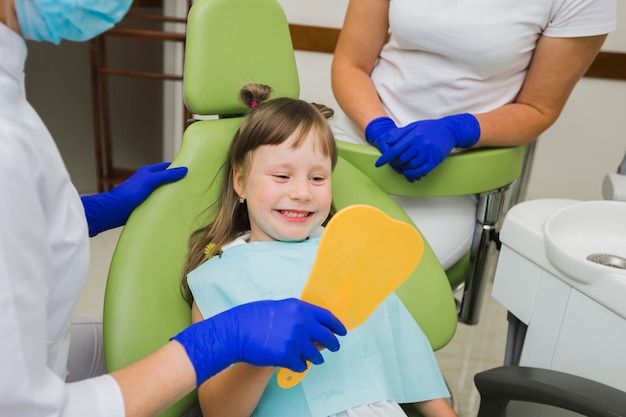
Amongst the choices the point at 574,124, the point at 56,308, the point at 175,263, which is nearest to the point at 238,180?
the point at 175,263

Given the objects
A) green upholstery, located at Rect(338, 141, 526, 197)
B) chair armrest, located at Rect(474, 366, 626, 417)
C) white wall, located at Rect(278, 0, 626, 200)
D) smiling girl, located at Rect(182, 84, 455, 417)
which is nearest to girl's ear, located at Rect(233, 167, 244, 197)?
smiling girl, located at Rect(182, 84, 455, 417)

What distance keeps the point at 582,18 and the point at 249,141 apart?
29.6 inches

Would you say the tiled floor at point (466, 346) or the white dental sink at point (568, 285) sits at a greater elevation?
the white dental sink at point (568, 285)

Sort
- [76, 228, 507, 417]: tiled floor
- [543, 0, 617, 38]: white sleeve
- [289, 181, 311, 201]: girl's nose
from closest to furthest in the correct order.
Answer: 1. [289, 181, 311, 201]: girl's nose
2. [543, 0, 617, 38]: white sleeve
3. [76, 228, 507, 417]: tiled floor

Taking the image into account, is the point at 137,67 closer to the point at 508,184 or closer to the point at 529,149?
the point at 529,149

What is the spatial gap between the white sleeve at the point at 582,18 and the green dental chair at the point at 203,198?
52 cm

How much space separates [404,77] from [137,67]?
2114 mm

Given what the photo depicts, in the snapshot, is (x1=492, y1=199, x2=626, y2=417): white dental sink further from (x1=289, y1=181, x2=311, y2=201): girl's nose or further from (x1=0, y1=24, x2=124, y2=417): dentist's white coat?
(x1=0, y1=24, x2=124, y2=417): dentist's white coat

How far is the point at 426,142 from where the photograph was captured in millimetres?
1248

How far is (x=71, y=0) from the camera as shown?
0.65 metres

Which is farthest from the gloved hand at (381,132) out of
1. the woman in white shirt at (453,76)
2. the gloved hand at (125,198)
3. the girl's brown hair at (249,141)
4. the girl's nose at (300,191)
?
the gloved hand at (125,198)

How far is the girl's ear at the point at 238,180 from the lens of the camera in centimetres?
116

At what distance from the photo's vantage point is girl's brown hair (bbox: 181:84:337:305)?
3.62 ft

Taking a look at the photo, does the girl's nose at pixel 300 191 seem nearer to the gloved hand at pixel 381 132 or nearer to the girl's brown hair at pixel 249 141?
the girl's brown hair at pixel 249 141
